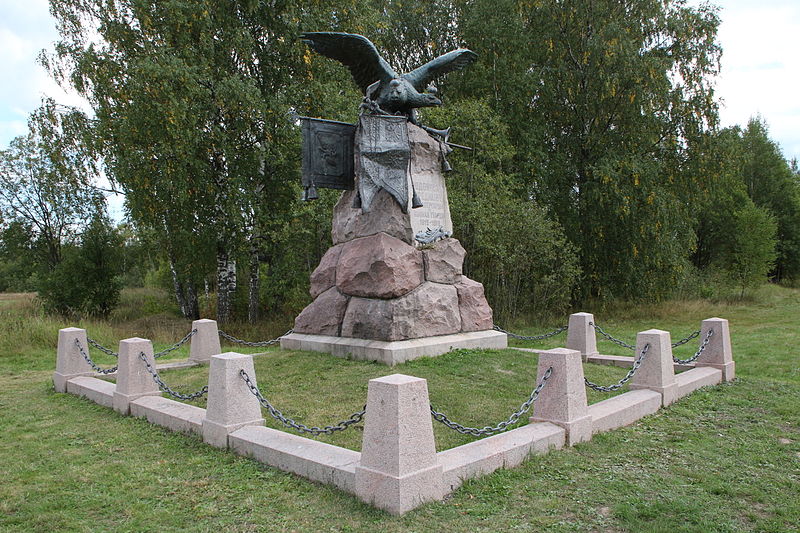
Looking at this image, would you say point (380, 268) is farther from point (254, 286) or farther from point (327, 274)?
point (254, 286)

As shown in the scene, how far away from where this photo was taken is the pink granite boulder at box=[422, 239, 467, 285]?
8.98m

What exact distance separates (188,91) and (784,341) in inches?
569

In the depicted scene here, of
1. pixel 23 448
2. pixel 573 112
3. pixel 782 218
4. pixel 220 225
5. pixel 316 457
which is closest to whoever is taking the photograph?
pixel 316 457

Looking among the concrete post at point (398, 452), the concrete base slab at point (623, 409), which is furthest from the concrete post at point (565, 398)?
the concrete post at point (398, 452)

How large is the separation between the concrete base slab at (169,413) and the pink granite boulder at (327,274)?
3544 mm

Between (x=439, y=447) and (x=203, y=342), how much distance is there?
581 cm

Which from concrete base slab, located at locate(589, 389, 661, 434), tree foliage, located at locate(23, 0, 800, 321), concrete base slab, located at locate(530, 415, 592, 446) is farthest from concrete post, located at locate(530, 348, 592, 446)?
tree foliage, located at locate(23, 0, 800, 321)

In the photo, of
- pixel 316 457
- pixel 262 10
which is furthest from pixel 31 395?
pixel 262 10

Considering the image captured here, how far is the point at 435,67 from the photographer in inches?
387

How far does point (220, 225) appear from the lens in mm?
16609

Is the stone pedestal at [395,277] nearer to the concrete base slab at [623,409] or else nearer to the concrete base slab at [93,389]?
the concrete base slab at [93,389]

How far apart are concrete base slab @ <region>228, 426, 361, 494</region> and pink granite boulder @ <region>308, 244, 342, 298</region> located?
4.51m

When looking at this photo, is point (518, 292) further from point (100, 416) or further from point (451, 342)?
point (100, 416)

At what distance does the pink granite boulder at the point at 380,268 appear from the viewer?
835 cm
